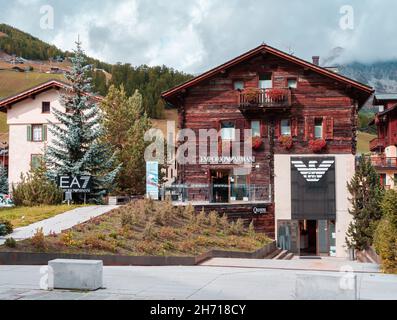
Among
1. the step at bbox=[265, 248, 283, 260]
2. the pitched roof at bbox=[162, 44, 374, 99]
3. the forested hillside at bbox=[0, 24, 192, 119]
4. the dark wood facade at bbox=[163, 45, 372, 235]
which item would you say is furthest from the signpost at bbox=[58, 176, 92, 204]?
the forested hillside at bbox=[0, 24, 192, 119]

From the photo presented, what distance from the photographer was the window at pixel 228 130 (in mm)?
33688

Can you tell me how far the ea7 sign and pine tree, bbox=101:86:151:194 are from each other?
8896 millimetres

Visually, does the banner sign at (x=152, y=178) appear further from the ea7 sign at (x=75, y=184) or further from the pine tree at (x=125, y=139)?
the pine tree at (x=125, y=139)

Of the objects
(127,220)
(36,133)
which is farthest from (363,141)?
(127,220)

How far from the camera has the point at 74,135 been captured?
103 feet

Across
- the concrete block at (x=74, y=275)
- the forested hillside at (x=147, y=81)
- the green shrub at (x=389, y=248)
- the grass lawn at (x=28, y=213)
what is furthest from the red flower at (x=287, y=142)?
the forested hillside at (x=147, y=81)

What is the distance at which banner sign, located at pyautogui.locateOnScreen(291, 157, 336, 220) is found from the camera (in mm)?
32375

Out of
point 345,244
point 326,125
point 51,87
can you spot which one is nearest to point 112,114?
point 51,87

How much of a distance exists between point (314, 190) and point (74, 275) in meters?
23.1

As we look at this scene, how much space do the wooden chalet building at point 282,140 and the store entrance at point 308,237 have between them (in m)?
0.06

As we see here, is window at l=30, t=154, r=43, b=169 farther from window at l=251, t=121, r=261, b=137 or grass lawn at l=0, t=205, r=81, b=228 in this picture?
window at l=251, t=121, r=261, b=137
